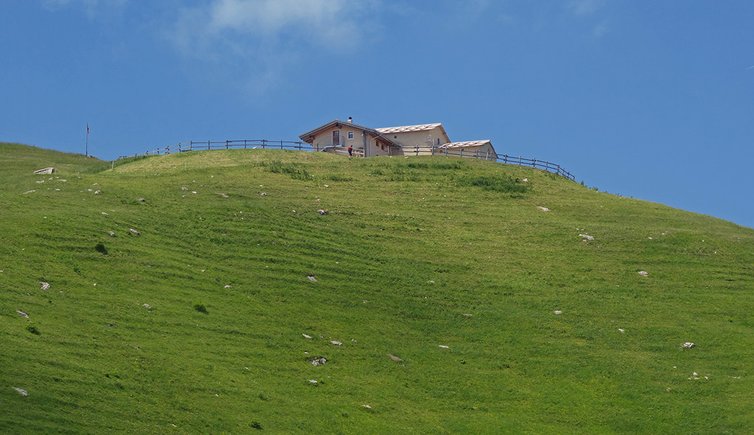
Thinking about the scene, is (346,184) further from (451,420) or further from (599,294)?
(451,420)

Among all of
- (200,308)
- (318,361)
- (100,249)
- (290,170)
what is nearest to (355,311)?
(318,361)

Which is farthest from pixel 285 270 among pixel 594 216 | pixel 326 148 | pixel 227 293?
pixel 326 148

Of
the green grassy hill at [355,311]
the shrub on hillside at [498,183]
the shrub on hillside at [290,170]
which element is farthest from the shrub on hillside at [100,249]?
the shrub on hillside at [498,183]

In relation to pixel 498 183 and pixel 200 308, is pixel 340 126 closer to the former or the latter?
pixel 498 183

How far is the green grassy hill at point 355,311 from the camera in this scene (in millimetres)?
45812

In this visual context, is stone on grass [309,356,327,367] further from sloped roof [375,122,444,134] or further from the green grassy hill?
sloped roof [375,122,444,134]

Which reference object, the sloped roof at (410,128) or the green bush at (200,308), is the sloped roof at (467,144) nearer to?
the sloped roof at (410,128)

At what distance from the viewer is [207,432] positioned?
42.0 m

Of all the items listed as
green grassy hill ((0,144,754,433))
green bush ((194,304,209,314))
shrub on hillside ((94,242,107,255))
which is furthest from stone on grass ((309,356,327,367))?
shrub on hillside ((94,242,107,255))

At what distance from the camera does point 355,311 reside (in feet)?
200

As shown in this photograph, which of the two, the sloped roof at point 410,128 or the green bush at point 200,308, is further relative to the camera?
the sloped roof at point 410,128

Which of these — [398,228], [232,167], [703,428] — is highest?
[232,167]

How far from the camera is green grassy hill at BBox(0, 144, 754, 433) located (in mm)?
45812

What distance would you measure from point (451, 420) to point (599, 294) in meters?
20.3
